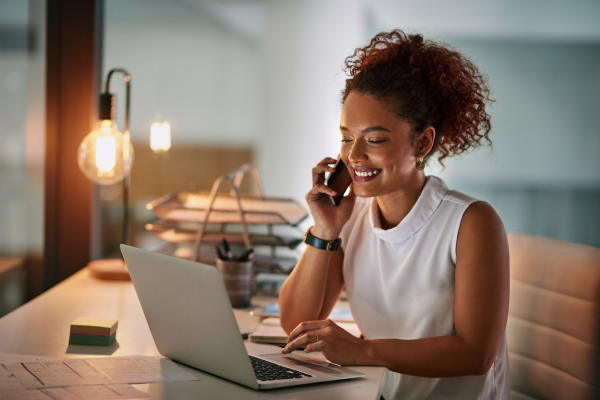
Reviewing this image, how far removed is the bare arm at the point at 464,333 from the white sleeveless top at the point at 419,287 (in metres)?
0.06

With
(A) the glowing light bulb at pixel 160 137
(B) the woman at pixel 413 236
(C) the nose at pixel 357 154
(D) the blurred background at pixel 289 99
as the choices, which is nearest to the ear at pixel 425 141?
(B) the woman at pixel 413 236

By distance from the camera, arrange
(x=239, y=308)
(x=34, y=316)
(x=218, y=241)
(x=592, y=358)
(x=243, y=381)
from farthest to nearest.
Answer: (x=218, y=241) < (x=239, y=308) < (x=34, y=316) < (x=592, y=358) < (x=243, y=381)

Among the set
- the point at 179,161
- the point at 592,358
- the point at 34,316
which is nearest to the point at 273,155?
the point at 179,161

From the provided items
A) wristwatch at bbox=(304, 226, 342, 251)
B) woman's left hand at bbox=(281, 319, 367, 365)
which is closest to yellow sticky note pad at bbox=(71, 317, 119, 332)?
woman's left hand at bbox=(281, 319, 367, 365)

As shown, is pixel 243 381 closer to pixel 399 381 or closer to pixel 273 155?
pixel 399 381

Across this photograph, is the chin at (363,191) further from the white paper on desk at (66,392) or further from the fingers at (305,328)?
the white paper on desk at (66,392)

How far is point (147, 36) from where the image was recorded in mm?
2102

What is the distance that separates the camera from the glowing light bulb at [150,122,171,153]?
2117 mm

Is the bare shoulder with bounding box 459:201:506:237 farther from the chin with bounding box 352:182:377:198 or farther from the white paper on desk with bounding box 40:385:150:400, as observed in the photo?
the white paper on desk with bounding box 40:385:150:400

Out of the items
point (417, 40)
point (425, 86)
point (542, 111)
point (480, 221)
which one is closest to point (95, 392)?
point (480, 221)

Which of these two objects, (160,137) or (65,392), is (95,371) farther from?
(160,137)

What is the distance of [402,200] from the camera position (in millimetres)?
1249

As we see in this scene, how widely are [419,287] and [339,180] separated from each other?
0.35m

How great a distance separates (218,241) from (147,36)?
0.97 metres
